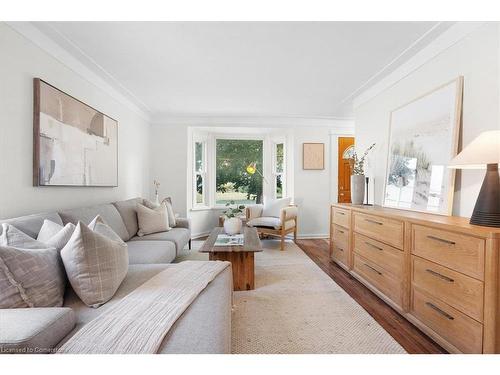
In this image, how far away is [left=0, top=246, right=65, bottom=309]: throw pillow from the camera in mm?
1037

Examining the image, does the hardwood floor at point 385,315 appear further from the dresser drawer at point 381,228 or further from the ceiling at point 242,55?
the ceiling at point 242,55

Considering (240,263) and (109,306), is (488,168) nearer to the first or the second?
(240,263)

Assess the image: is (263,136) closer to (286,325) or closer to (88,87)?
(88,87)

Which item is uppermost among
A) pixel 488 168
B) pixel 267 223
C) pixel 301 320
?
pixel 488 168

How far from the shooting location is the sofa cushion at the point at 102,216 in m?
2.13

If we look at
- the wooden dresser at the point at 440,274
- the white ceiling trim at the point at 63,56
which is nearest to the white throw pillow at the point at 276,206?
the wooden dresser at the point at 440,274

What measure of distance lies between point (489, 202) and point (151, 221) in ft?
10.4

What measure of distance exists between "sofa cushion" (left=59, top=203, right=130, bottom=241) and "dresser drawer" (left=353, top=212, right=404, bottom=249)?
2.61 meters

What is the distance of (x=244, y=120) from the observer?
15.4 feet

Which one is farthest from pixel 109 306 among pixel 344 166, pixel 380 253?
pixel 344 166

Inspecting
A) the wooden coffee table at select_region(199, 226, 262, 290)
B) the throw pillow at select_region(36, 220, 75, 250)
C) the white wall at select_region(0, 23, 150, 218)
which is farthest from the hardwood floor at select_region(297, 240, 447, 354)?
the white wall at select_region(0, 23, 150, 218)

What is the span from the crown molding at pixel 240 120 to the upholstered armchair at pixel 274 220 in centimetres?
163

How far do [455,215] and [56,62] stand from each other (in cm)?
373

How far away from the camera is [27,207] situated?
197 centimetres
